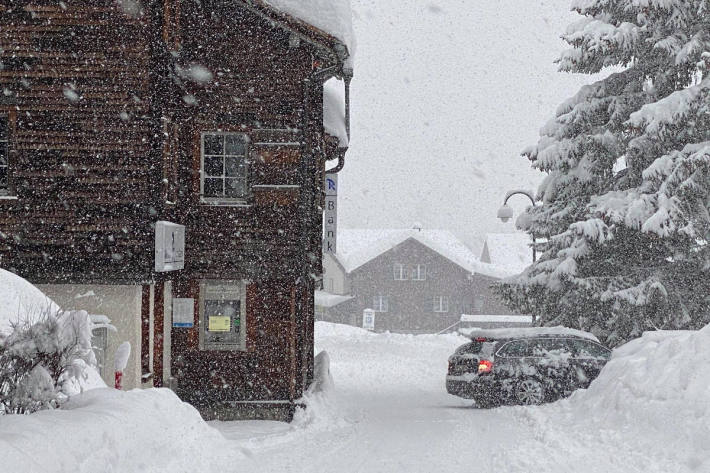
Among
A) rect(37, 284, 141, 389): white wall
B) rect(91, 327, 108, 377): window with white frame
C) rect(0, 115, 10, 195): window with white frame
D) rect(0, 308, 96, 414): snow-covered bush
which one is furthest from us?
rect(0, 115, 10, 195): window with white frame

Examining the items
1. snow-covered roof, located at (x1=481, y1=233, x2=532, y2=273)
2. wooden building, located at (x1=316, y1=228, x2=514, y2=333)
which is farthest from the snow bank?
snow-covered roof, located at (x1=481, y1=233, x2=532, y2=273)

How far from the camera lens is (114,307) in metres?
14.2

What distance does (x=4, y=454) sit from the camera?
572cm

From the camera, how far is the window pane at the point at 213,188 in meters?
16.4

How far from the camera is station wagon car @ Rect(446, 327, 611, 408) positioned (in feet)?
56.9

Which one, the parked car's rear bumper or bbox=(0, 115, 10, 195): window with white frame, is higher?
bbox=(0, 115, 10, 195): window with white frame

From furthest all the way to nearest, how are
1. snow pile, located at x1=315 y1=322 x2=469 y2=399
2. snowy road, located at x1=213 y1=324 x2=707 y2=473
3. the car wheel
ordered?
snow pile, located at x1=315 y1=322 x2=469 y2=399 → the car wheel → snowy road, located at x1=213 y1=324 x2=707 y2=473

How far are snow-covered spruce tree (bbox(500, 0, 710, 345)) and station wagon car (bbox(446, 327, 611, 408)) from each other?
286cm

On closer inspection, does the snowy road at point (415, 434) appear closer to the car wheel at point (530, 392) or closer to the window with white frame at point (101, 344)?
the car wheel at point (530, 392)

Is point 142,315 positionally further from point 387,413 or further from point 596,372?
point 596,372

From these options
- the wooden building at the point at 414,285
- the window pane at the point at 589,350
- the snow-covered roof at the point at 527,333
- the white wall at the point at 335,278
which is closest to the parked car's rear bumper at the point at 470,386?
the snow-covered roof at the point at 527,333

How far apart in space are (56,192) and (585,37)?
13.4 meters

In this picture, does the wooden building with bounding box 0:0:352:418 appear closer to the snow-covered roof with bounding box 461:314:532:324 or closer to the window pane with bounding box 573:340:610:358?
the window pane with bounding box 573:340:610:358

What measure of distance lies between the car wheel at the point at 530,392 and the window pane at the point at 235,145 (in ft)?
24.4
